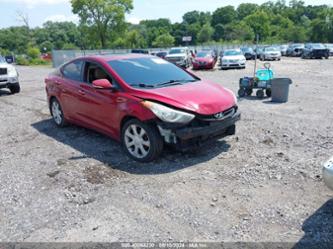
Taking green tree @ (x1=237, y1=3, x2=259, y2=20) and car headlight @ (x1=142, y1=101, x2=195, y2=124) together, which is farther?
green tree @ (x1=237, y1=3, x2=259, y2=20)

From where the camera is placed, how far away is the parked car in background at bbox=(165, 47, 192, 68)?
25.1m

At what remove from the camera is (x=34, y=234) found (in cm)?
333

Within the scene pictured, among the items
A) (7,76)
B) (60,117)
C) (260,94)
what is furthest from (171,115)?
(7,76)

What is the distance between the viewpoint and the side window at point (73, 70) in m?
6.29

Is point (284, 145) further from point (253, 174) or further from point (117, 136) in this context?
point (117, 136)

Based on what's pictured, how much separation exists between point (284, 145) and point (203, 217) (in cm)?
269

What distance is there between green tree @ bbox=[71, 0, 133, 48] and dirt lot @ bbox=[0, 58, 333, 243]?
6278cm

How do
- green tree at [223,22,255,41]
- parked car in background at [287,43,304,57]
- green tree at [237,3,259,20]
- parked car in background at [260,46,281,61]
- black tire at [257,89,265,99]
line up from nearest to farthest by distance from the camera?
1. black tire at [257,89,265,99]
2. parked car in background at [260,46,281,61]
3. parked car in background at [287,43,304,57]
4. green tree at [223,22,255,41]
5. green tree at [237,3,259,20]

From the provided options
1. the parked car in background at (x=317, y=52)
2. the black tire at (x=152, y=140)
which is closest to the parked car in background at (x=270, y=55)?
the parked car in background at (x=317, y=52)

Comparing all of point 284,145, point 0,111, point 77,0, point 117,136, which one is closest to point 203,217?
point 117,136

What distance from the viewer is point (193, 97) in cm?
488

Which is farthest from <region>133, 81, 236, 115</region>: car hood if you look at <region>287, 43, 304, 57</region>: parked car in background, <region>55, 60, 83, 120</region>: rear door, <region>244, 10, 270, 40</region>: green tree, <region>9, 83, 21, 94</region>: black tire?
<region>244, 10, 270, 40</region>: green tree

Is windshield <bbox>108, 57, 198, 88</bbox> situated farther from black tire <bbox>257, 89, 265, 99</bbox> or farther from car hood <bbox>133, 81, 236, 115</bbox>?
black tire <bbox>257, 89, 265, 99</bbox>

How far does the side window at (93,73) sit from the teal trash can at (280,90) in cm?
560
